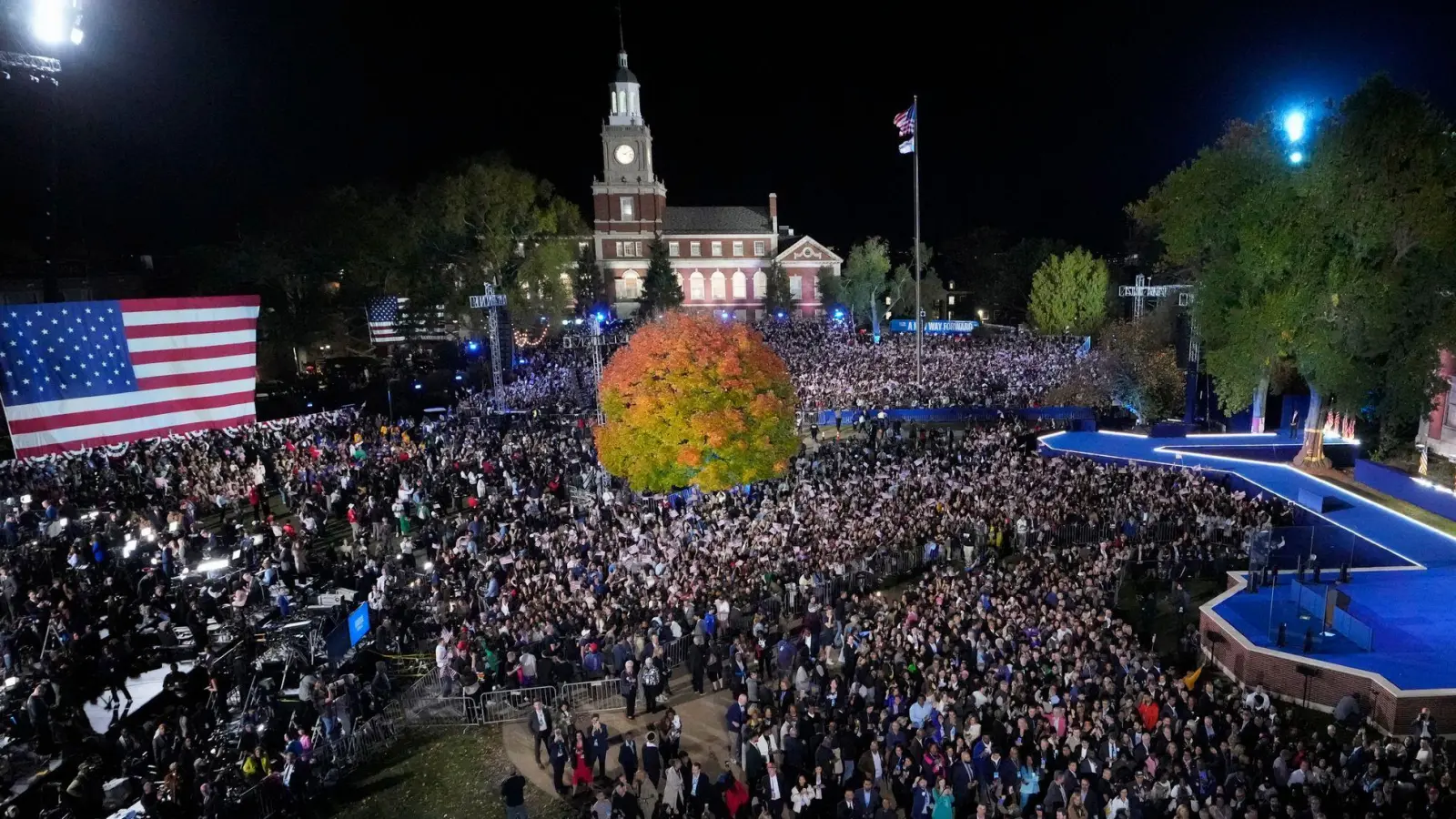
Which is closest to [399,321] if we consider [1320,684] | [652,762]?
[652,762]

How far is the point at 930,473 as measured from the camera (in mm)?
19281

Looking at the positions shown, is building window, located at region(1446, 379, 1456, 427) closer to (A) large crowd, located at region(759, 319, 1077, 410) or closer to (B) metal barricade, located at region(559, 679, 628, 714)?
(A) large crowd, located at region(759, 319, 1077, 410)

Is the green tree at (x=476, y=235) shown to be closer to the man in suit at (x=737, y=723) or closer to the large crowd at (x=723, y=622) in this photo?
the large crowd at (x=723, y=622)

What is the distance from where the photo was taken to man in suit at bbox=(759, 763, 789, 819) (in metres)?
7.88

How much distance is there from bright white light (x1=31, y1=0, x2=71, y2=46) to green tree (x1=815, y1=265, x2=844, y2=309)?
58116mm

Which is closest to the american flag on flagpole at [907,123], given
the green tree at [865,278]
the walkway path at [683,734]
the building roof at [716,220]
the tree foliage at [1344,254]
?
the tree foliage at [1344,254]

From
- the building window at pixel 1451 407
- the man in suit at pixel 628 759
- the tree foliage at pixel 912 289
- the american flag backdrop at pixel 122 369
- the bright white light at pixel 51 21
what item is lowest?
the man in suit at pixel 628 759

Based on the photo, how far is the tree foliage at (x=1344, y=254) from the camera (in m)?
18.9

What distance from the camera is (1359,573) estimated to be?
50.1 feet

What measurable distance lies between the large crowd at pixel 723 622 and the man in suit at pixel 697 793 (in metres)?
0.03

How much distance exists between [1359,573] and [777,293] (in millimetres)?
53601

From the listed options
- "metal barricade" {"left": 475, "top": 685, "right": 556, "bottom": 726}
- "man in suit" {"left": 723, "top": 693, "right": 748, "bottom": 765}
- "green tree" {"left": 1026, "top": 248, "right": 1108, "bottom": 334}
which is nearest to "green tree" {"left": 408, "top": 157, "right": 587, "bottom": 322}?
"green tree" {"left": 1026, "top": 248, "right": 1108, "bottom": 334}

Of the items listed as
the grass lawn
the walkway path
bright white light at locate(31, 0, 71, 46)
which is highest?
bright white light at locate(31, 0, 71, 46)

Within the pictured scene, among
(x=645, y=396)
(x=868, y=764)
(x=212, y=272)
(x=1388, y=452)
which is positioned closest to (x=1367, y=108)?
(x=1388, y=452)
